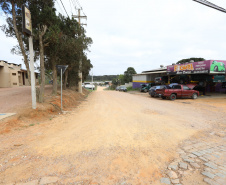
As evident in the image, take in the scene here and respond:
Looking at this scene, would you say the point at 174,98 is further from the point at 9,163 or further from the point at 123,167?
the point at 9,163

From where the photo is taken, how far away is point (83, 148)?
359 centimetres

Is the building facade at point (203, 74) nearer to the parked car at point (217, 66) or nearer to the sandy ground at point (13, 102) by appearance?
the parked car at point (217, 66)

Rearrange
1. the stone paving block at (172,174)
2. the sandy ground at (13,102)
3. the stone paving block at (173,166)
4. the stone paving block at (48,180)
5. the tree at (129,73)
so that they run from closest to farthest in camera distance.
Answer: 1. the stone paving block at (48,180)
2. the stone paving block at (172,174)
3. the stone paving block at (173,166)
4. the sandy ground at (13,102)
5. the tree at (129,73)

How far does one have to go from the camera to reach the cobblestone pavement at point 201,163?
8.48 feet

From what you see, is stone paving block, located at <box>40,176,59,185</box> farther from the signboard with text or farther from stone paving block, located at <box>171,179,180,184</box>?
the signboard with text

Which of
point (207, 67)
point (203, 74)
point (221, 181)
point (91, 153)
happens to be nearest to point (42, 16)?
point (91, 153)

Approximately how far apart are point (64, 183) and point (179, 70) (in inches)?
801

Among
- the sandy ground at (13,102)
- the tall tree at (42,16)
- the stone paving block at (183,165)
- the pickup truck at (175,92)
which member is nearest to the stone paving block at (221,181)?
the stone paving block at (183,165)

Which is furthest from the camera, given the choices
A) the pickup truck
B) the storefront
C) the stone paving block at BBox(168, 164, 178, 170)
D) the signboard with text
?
the storefront

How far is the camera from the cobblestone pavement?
8.48 ft

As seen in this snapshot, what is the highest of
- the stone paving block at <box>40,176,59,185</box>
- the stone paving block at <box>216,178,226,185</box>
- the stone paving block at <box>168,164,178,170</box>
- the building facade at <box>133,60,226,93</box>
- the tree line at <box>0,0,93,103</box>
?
the tree line at <box>0,0,93,103</box>

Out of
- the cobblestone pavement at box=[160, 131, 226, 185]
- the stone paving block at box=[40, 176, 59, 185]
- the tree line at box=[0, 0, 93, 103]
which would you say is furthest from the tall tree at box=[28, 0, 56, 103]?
the cobblestone pavement at box=[160, 131, 226, 185]

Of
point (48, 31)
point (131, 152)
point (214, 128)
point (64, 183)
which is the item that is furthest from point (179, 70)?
point (64, 183)

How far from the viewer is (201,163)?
3.10 metres
